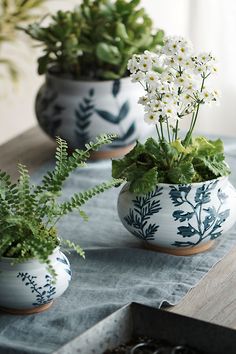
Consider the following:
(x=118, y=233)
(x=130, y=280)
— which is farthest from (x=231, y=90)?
(x=130, y=280)

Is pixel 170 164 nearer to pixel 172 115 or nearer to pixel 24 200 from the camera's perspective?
pixel 172 115

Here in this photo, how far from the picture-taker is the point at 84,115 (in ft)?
7.13

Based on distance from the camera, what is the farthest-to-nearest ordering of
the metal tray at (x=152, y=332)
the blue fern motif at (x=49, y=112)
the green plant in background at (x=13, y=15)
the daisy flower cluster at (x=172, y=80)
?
1. the green plant in background at (x=13, y=15)
2. the blue fern motif at (x=49, y=112)
3. the daisy flower cluster at (x=172, y=80)
4. the metal tray at (x=152, y=332)

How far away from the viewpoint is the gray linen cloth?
137 cm

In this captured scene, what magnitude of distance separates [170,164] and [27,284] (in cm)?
40

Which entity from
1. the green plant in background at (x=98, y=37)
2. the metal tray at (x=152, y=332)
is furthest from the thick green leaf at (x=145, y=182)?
the green plant in background at (x=98, y=37)

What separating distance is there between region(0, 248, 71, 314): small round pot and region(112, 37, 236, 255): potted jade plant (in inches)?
10.3

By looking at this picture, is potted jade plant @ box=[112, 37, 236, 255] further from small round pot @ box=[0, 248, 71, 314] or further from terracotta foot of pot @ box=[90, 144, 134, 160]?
terracotta foot of pot @ box=[90, 144, 134, 160]

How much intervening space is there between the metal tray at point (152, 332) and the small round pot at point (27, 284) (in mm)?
149

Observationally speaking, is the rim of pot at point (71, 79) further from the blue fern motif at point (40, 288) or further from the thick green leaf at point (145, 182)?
the blue fern motif at point (40, 288)

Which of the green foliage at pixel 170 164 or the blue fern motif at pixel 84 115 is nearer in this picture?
the green foliage at pixel 170 164

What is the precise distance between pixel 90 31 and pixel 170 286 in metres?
0.89

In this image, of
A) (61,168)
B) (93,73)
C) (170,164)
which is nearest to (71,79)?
(93,73)

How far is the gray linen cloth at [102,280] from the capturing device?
137cm
